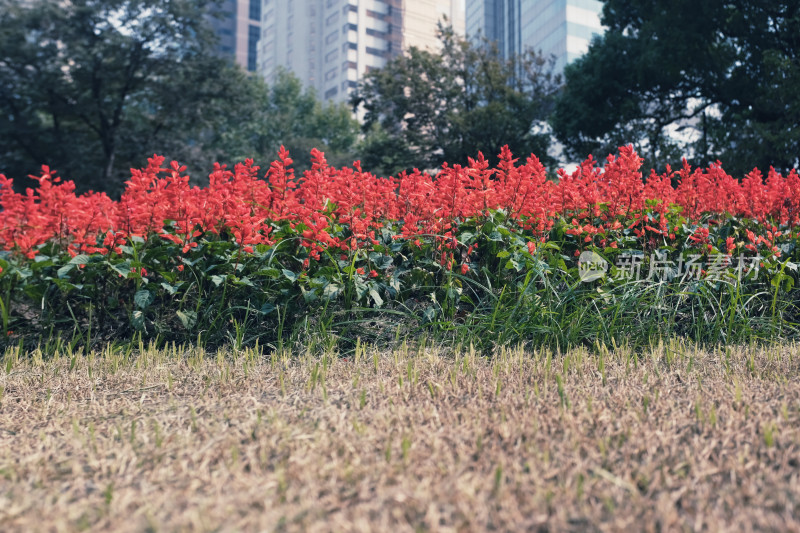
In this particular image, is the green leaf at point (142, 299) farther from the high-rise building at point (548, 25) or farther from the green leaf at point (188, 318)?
the high-rise building at point (548, 25)

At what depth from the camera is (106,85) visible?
22828 millimetres

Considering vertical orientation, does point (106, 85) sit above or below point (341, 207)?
above

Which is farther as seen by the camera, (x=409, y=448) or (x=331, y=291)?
(x=331, y=291)

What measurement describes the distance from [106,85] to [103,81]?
45 cm

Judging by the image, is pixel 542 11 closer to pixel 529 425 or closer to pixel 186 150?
pixel 186 150

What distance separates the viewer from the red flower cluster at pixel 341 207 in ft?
14.3

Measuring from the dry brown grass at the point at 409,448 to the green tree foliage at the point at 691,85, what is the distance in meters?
15.4

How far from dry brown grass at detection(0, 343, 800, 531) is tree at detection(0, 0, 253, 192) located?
2126 centimetres

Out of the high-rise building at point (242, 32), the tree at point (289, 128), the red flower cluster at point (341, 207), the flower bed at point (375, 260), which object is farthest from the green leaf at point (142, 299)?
the high-rise building at point (242, 32)

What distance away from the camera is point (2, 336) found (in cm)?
440

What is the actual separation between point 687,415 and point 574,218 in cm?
260

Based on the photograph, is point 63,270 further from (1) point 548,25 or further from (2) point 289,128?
(1) point 548,25

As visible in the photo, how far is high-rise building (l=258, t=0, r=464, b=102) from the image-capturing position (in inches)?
3076

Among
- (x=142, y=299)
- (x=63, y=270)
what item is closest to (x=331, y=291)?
(x=142, y=299)
